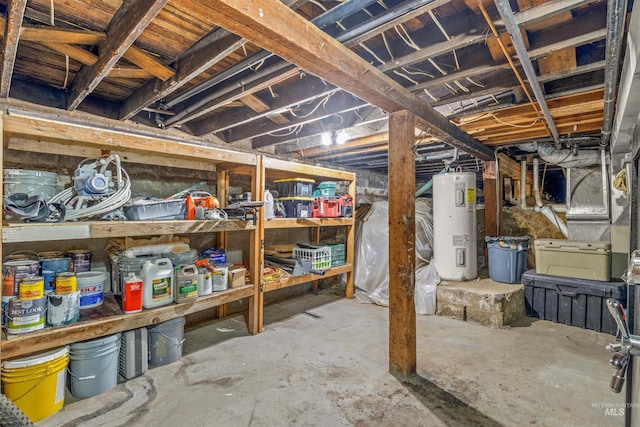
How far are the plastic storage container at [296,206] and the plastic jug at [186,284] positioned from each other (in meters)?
1.26

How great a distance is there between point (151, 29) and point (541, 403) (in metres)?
3.07

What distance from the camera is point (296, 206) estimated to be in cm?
333

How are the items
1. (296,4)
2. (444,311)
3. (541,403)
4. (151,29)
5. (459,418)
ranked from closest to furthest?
(296,4) → (151,29) → (459,418) → (541,403) → (444,311)

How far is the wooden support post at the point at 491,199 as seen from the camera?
4258mm

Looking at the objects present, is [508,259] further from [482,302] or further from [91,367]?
[91,367]

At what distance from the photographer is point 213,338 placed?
2.73m

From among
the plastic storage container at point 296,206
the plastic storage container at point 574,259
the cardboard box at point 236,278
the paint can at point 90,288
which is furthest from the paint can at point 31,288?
the plastic storage container at point 574,259

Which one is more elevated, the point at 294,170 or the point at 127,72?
the point at 127,72

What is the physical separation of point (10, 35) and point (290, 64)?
51.4 inches

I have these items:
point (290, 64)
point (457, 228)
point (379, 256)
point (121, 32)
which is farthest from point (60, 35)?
point (457, 228)

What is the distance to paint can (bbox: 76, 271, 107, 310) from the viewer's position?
2.02m

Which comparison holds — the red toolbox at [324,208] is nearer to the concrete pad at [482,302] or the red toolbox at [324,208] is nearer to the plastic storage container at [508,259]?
the concrete pad at [482,302]

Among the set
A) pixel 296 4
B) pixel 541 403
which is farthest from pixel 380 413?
pixel 296 4

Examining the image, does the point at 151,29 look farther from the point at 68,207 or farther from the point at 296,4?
the point at 68,207
